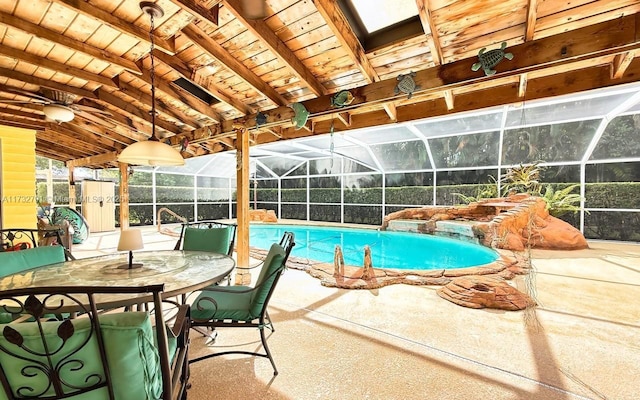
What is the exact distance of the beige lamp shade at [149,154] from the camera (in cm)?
214

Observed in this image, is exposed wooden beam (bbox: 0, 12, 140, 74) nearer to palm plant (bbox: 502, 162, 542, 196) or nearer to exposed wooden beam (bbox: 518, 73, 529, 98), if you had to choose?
exposed wooden beam (bbox: 518, 73, 529, 98)

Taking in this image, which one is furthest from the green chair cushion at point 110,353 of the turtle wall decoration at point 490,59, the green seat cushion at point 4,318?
the turtle wall decoration at point 490,59

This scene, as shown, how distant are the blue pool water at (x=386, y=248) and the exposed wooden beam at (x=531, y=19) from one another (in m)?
4.19

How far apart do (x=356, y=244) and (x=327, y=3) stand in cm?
654

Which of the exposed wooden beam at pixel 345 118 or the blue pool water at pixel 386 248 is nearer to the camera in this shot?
the exposed wooden beam at pixel 345 118

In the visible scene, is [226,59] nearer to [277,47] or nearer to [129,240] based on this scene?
[277,47]

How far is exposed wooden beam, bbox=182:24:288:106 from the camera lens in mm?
2447

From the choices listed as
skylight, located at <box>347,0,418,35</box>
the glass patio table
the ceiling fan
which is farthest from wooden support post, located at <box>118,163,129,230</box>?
skylight, located at <box>347,0,418,35</box>

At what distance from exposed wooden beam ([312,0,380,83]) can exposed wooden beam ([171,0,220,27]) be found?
82cm

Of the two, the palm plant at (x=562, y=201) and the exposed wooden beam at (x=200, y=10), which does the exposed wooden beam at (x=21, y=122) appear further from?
the palm plant at (x=562, y=201)

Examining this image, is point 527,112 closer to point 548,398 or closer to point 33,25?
point 548,398

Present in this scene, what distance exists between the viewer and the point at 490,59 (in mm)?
2172

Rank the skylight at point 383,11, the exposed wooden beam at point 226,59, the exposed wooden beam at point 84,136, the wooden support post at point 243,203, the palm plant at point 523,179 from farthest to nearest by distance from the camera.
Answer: the palm plant at point 523,179, the exposed wooden beam at point 84,136, the wooden support post at point 243,203, the exposed wooden beam at point 226,59, the skylight at point 383,11

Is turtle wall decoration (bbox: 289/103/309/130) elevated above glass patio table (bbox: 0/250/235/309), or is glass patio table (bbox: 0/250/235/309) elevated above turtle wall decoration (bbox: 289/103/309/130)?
turtle wall decoration (bbox: 289/103/309/130)
